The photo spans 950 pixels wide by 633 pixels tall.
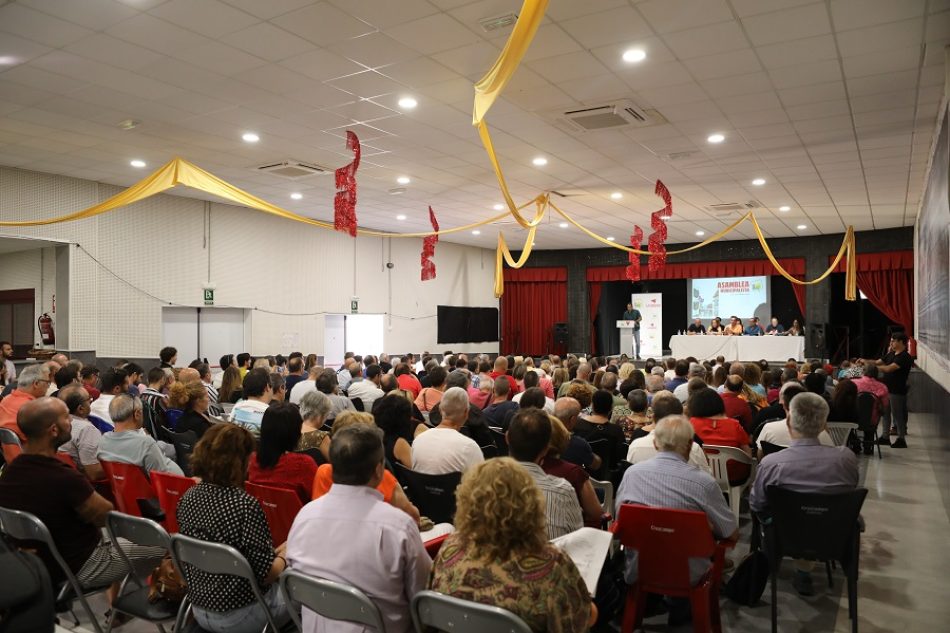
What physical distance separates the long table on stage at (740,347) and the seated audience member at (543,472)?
45.3 feet

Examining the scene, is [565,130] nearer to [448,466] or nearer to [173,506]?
[448,466]

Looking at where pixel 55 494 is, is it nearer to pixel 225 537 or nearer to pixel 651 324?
pixel 225 537

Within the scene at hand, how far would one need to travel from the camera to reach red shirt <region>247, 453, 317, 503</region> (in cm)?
335

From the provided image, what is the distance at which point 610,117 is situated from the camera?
7.38 meters

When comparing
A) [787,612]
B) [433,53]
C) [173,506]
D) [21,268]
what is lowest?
[787,612]

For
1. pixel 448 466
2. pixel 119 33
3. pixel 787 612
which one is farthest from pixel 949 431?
pixel 119 33

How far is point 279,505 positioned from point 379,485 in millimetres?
680

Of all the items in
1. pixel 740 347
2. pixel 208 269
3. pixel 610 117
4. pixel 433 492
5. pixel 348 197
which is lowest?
pixel 433 492

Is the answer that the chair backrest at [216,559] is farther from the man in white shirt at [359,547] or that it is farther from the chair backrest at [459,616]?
the chair backrest at [459,616]

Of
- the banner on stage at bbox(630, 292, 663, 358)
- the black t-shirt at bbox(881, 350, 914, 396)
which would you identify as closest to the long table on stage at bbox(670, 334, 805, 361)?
the banner on stage at bbox(630, 292, 663, 358)

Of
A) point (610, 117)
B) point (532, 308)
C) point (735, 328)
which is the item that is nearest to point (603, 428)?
point (610, 117)

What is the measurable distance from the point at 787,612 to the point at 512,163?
6.90 meters

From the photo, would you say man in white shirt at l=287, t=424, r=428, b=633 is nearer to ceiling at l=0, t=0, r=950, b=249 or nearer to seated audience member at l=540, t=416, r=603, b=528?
seated audience member at l=540, t=416, r=603, b=528

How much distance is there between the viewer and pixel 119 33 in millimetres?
5309
